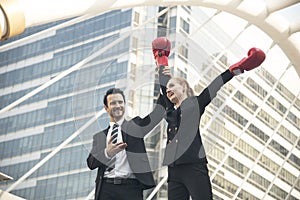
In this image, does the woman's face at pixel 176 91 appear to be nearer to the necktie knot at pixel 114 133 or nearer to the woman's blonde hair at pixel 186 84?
the woman's blonde hair at pixel 186 84

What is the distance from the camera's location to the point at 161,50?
135 inches

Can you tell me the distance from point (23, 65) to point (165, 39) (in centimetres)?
4086

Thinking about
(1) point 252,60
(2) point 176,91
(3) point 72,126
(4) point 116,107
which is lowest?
(4) point 116,107

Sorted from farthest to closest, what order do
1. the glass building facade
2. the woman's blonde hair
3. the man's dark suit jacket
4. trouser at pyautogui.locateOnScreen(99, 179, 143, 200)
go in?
1. the glass building facade
2. trouser at pyautogui.locateOnScreen(99, 179, 143, 200)
3. the woman's blonde hair
4. the man's dark suit jacket

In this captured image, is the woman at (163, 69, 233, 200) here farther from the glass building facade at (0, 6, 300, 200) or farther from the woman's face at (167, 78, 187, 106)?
the glass building facade at (0, 6, 300, 200)

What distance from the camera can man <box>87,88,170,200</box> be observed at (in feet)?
10.7

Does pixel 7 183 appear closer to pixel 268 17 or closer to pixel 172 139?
pixel 268 17

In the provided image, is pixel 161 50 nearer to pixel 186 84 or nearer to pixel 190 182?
pixel 186 84

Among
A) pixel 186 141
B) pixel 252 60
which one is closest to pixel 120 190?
pixel 186 141

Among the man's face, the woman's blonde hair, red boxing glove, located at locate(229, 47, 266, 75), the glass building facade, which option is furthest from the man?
the glass building facade

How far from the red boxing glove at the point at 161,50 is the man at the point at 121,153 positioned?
0.18 meters

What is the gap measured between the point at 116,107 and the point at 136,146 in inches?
9.4

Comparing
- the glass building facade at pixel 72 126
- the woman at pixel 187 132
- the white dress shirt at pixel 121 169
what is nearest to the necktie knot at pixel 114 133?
the white dress shirt at pixel 121 169

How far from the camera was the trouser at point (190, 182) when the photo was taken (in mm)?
3551
